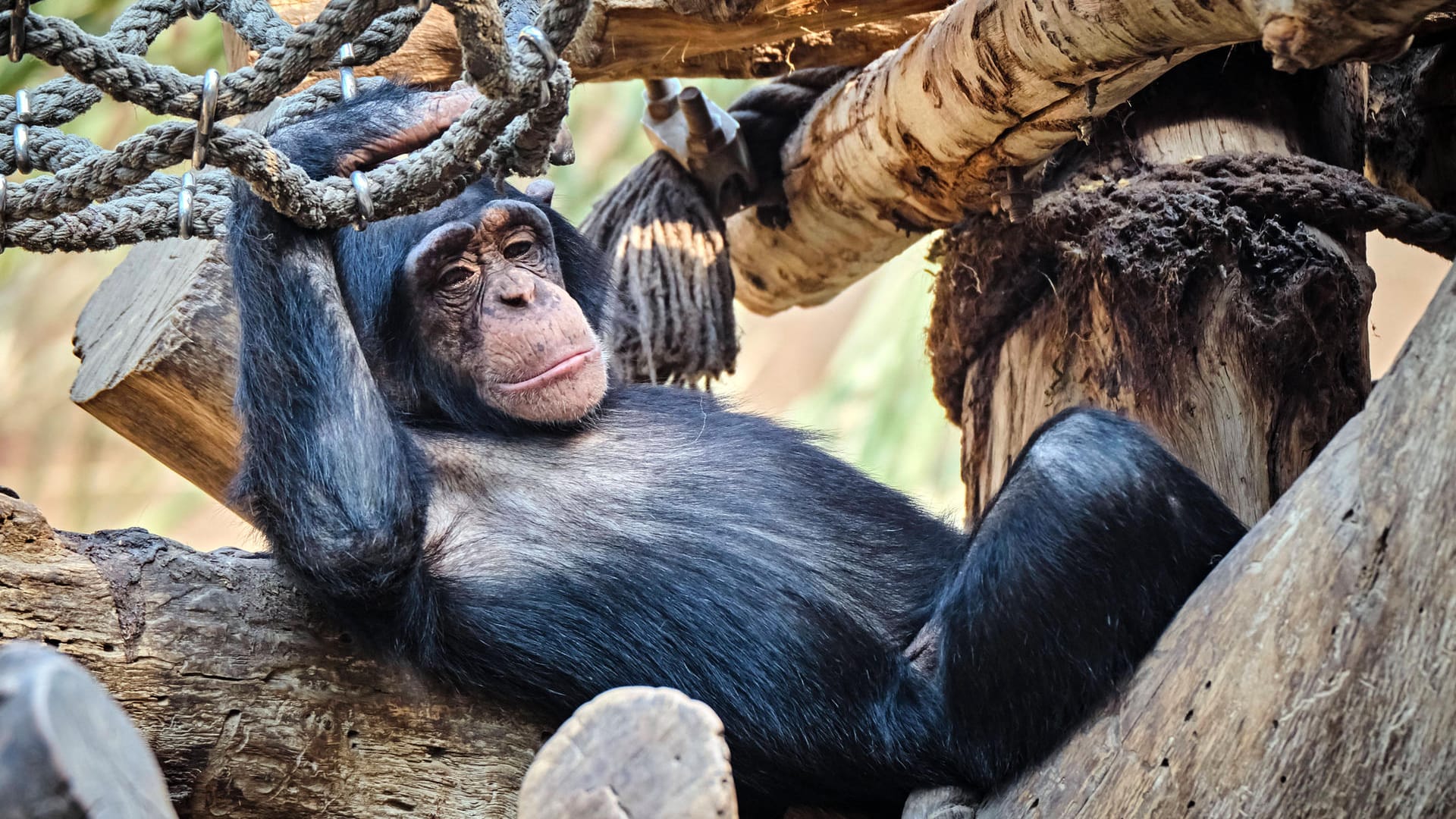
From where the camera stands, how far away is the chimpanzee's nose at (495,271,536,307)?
2.51 meters

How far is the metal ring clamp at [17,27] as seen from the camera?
4.99 ft

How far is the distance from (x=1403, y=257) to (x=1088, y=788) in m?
9.98

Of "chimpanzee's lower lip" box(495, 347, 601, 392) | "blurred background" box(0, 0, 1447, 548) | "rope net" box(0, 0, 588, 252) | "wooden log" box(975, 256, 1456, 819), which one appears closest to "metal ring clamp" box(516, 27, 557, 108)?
"rope net" box(0, 0, 588, 252)

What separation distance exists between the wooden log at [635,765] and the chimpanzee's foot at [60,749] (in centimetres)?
44

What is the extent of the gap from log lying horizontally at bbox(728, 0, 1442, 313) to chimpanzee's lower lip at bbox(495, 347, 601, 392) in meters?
1.05

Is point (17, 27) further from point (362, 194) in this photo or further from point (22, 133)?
point (362, 194)

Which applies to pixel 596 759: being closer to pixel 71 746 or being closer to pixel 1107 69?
pixel 71 746

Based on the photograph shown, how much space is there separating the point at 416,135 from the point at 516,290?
386 mm

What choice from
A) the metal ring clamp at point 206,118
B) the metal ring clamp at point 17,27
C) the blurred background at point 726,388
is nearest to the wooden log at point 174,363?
the metal ring clamp at point 206,118

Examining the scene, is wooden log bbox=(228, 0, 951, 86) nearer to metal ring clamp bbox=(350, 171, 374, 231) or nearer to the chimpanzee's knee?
metal ring clamp bbox=(350, 171, 374, 231)

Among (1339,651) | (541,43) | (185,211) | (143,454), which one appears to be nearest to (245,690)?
(185,211)

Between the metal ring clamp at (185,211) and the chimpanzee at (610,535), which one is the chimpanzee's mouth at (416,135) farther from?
the metal ring clamp at (185,211)

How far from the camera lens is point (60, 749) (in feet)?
3.52

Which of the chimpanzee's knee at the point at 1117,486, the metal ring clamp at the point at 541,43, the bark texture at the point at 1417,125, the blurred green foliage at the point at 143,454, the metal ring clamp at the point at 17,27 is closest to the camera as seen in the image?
the metal ring clamp at the point at 17,27
